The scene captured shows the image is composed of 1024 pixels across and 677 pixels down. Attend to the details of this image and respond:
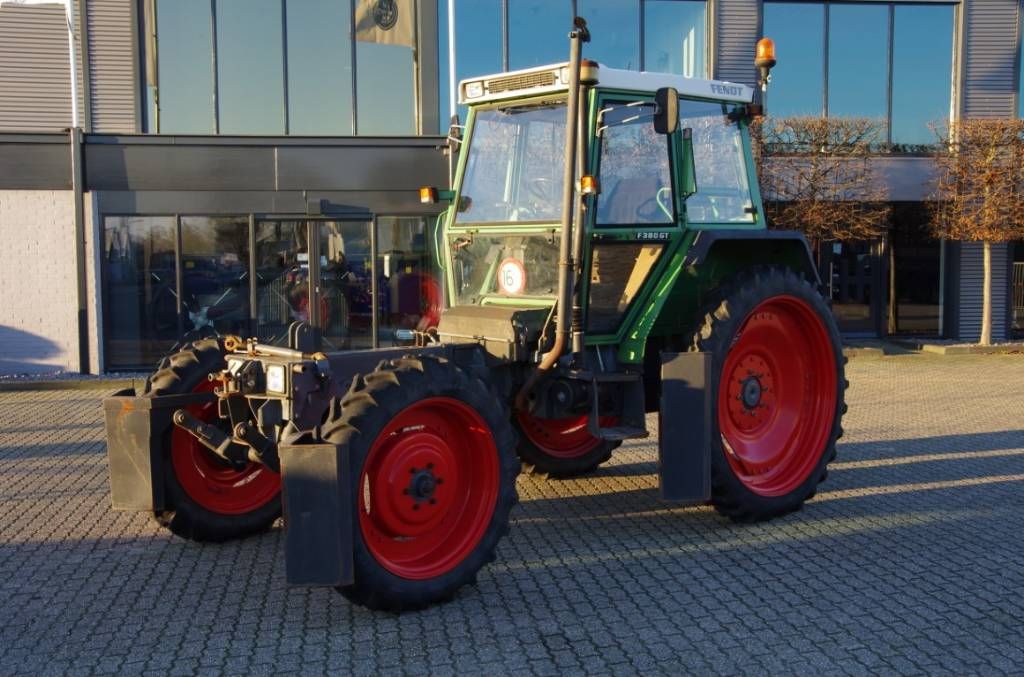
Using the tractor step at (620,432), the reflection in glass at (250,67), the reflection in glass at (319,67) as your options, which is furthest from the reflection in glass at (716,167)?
the reflection in glass at (250,67)

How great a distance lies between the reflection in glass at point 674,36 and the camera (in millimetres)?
16281

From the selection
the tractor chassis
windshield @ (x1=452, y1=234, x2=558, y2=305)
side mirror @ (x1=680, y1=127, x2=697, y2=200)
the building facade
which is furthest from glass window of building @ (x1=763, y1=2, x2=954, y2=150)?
the tractor chassis

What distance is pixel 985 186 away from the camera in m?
15.6

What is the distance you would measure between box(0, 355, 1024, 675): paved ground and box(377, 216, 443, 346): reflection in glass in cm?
796

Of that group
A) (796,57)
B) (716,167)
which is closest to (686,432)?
(716,167)

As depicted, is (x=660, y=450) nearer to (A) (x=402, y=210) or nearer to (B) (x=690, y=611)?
(B) (x=690, y=611)

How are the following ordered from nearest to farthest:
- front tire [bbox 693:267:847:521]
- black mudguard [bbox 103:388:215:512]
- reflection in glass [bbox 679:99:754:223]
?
1. black mudguard [bbox 103:388:215:512]
2. front tire [bbox 693:267:847:521]
3. reflection in glass [bbox 679:99:754:223]

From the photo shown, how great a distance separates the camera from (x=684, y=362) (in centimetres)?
545

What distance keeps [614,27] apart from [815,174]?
4.15m

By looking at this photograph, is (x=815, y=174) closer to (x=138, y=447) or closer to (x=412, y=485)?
(x=412, y=485)

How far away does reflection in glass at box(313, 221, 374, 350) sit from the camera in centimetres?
1470

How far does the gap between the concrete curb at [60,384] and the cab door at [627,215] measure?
9.16 metres

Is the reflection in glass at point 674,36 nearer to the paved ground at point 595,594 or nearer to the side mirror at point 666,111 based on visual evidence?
the paved ground at point 595,594

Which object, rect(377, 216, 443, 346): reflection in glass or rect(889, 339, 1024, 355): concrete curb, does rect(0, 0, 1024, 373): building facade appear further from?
rect(889, 339, 1024, 355): concrete curb
